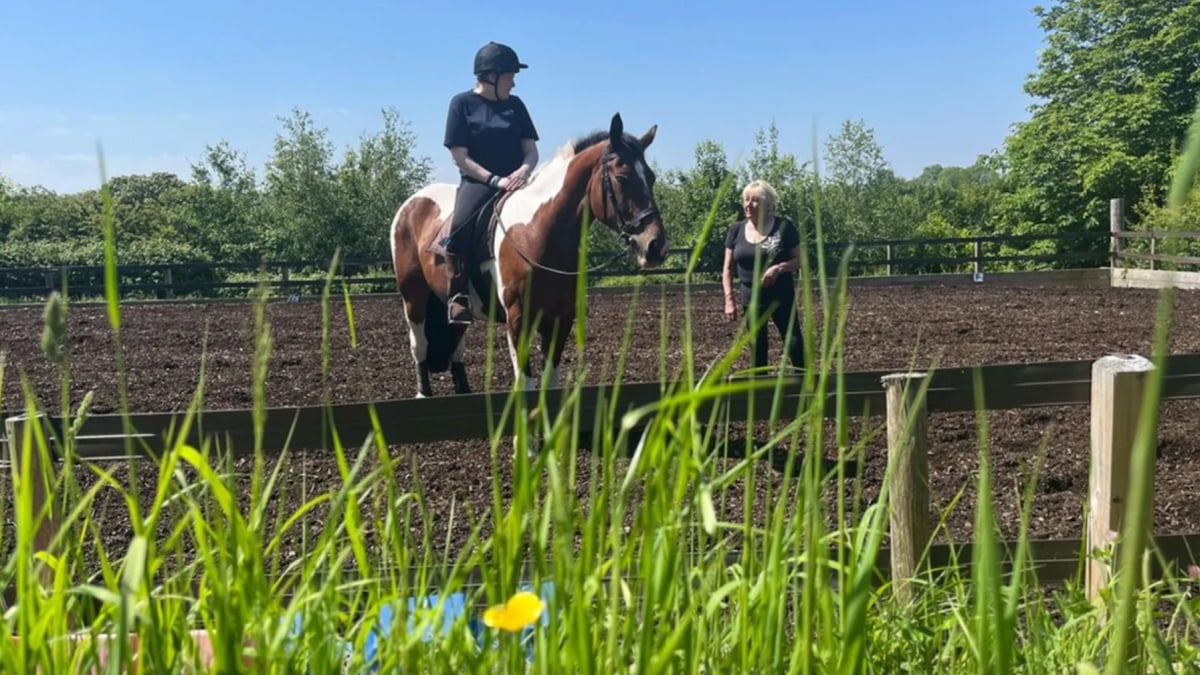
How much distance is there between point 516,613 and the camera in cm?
80

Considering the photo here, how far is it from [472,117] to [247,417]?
343 centimetres

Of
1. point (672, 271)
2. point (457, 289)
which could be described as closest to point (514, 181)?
point (457, 289)

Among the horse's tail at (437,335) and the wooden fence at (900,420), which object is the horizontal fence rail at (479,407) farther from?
the horse's tail at (437,335)

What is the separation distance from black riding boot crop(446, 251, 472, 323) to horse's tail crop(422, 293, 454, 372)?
3.63 ft

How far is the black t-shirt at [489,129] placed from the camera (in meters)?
6.12

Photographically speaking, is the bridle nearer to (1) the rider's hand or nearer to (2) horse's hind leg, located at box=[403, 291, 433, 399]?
(1) the rider's hand

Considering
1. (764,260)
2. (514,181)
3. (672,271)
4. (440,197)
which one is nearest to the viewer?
(764,260)

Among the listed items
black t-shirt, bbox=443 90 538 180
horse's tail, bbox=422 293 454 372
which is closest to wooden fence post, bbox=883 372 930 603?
black t-shirt, bbox=443 90 538 180

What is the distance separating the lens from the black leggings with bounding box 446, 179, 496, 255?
639 cm

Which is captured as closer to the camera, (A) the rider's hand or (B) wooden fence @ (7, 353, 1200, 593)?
(B) wooden fence @ (7, 353, 1200, 593)

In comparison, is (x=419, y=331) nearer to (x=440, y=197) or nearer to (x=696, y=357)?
(x=440, y=197)

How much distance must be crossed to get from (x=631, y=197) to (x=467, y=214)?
141 centimetres

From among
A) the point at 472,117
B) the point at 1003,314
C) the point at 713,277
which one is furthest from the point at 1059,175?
the point at 472,117

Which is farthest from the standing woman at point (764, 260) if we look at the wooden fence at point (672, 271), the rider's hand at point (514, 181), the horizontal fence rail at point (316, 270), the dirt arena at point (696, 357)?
the horizontal fence rail at point (316, 270)
